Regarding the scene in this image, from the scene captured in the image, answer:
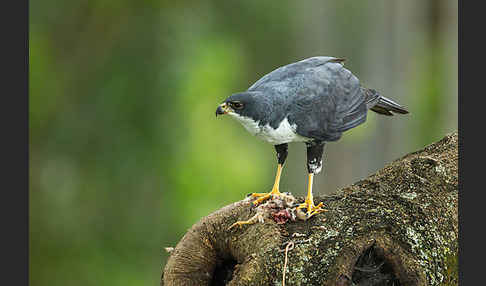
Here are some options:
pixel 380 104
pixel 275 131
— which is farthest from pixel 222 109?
pixel 380 104

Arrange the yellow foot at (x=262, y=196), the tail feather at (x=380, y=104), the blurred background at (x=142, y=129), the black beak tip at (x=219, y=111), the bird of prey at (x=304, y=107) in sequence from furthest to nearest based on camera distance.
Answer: the blurred background at (x=142, y=129), the tail feather at (x=380, y=104), the yellow foot at (x=262, y=196), the bird of prey at (x=304, y=107), the black beak tip at (x=219, y=111)

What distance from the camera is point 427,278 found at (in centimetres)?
407

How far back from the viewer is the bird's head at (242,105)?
434 cm

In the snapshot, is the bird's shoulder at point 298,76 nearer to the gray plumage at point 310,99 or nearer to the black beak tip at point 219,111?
the gray plumage at point 310,99

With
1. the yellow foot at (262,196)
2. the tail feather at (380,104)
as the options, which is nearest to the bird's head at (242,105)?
the yellow foot at (262,196)

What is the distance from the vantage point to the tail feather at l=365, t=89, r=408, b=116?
516 cm

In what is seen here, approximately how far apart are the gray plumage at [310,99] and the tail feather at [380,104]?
0.01m

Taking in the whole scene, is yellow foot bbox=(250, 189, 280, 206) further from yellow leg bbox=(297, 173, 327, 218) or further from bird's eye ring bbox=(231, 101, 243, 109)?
bird's eye ring bbox=(231, 101, 243, 109)

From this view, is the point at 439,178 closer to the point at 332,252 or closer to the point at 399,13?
the point at 332,252

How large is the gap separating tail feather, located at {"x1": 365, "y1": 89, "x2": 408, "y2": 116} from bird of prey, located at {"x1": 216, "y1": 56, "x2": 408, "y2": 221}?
0.03 metres

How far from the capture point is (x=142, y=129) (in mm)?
9797

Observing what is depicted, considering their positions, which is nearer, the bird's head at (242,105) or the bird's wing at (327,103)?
the bird's head at (242,105)

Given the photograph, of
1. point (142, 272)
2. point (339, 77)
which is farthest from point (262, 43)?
point (339, 77)

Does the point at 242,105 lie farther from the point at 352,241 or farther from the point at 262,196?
the point at 352,241
